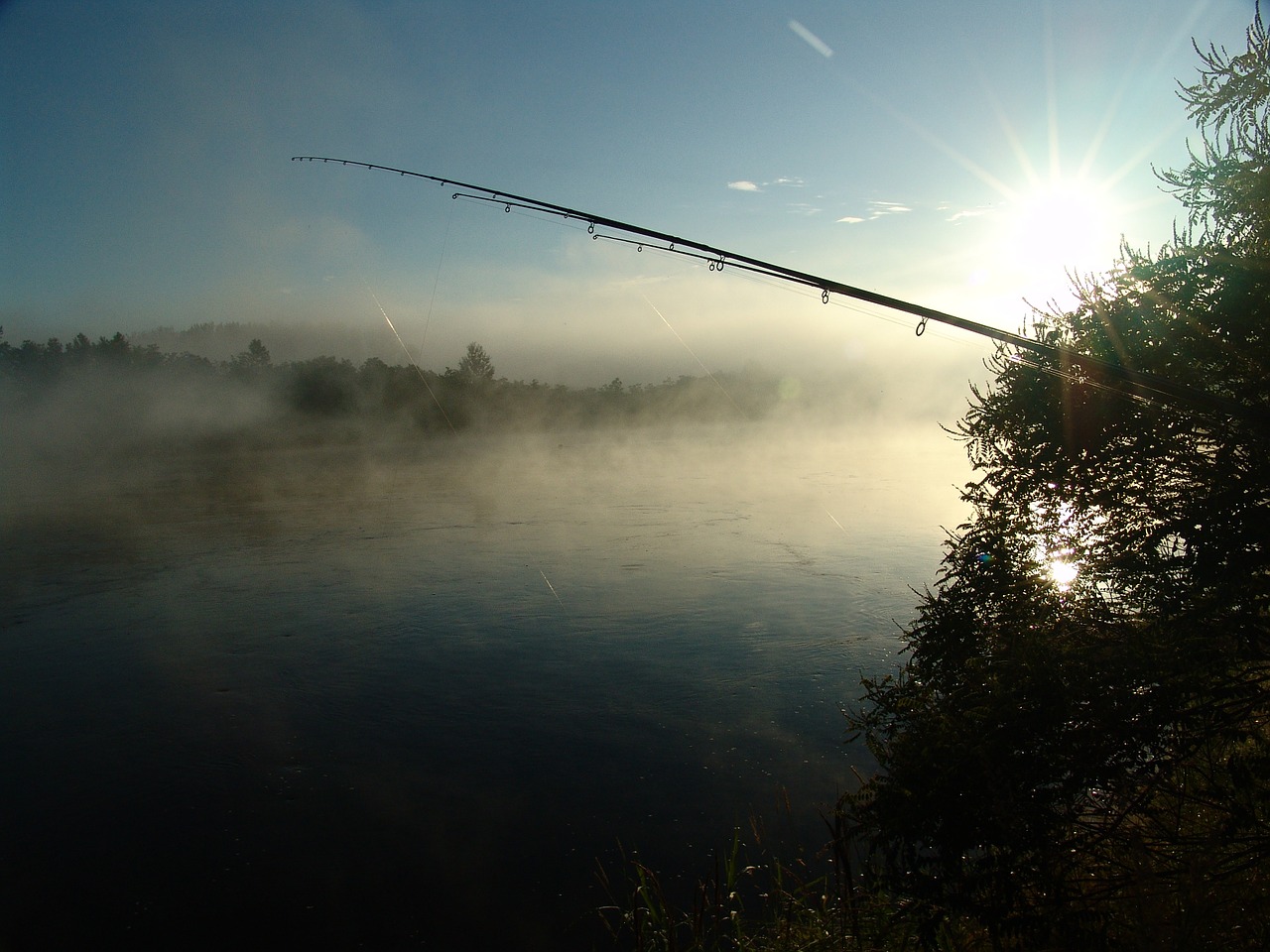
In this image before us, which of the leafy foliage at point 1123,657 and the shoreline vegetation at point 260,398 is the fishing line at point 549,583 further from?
the shoreline vegetation at point 260,398

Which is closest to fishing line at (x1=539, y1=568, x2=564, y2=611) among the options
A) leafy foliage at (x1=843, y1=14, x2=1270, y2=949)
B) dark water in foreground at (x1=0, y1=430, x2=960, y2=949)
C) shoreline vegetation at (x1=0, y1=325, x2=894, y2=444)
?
dark water in foreground at (x1=0, y1=430, x2=960, y2=949)

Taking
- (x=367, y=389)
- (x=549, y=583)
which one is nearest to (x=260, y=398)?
(x=367, y=389)

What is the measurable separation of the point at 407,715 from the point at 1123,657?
8.70 metres

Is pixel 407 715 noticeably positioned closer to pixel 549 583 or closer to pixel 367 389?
pixel 549 583

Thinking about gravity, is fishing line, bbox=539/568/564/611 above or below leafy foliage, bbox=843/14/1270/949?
below

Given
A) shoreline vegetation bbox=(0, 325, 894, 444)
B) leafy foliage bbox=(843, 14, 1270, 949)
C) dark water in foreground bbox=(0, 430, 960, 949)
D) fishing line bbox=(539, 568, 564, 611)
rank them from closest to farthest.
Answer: leafy foliage bbox=(843, 14, 1270, 949) < dark water in foreground bbox=(0, 430, 960, 949) < fishing line bbox=(539, 568, 564, 611) < shoreline vegetation bbox=(0, 325, 894, 444)

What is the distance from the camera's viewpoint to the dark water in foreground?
287 inches

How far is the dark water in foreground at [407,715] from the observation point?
728cm

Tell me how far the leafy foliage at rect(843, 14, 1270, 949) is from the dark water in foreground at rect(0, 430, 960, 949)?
7.39 ft

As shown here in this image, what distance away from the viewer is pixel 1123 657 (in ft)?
20.7

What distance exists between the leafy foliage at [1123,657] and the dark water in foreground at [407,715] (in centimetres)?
225

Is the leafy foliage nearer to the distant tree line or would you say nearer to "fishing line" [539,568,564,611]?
"fishing line" [539,568,564,611]

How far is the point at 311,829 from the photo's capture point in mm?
8203

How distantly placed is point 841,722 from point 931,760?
4.35 metres
